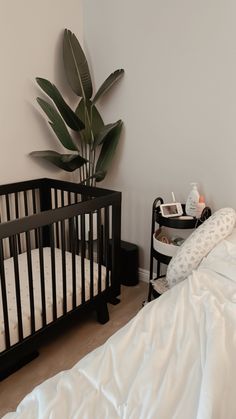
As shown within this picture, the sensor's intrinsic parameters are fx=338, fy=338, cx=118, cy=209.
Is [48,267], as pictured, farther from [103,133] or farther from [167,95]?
[167,95]

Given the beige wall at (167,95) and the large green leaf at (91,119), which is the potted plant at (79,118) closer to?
the large green leaf at (91,119)

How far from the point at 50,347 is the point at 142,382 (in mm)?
1118

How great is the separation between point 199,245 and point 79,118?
1.35m

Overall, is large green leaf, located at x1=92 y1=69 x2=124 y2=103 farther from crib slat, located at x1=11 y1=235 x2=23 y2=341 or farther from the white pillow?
crib slat, located at x1=11 y1=235 x2=23 y2=341

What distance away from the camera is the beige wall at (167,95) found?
2.12m

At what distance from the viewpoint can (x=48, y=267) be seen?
2232 mm

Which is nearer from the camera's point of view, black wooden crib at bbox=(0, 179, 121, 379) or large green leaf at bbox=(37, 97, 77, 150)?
black wooden crib at bbox=(0, 179, 121, 379)

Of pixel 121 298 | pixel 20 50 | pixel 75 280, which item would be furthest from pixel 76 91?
pixel 121 298

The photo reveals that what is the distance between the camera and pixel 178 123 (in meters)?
2.36

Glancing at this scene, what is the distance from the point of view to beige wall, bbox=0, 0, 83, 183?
89.7 inches

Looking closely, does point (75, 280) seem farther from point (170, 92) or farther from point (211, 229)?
point (170, 92)

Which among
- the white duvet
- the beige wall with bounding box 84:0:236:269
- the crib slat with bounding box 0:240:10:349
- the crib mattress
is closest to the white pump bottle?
the beige wall with bounding box 84:0:236:269

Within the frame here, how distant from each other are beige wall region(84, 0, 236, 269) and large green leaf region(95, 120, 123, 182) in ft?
0.28

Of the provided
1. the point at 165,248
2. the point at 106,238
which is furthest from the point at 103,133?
the point at 165,248
